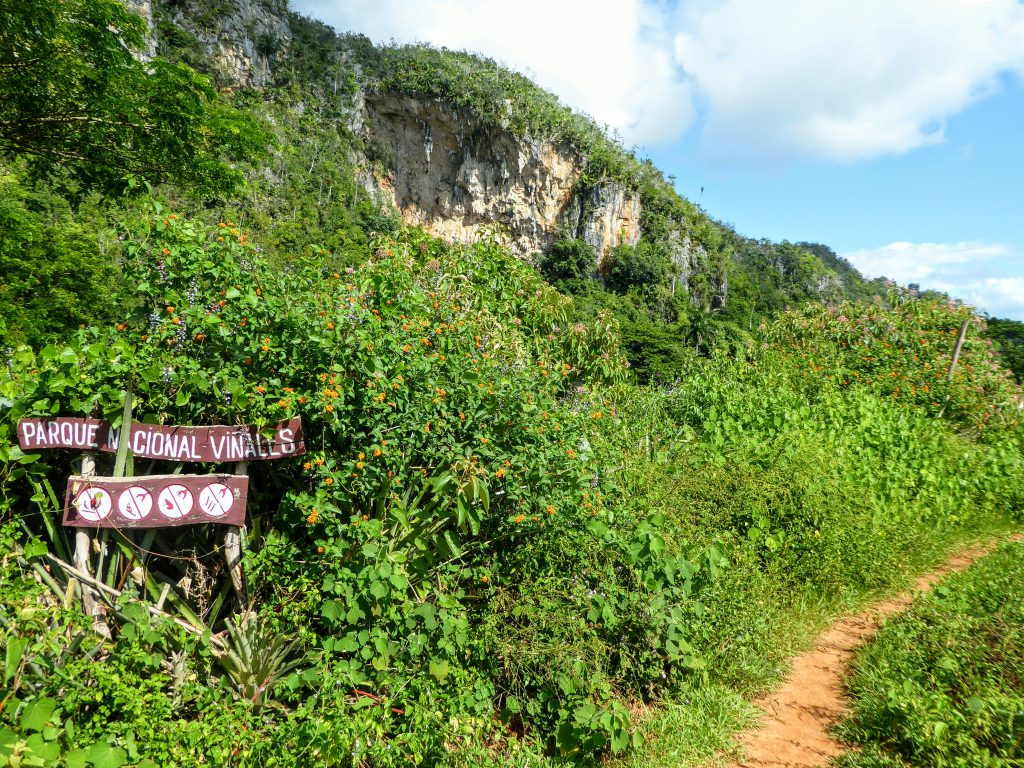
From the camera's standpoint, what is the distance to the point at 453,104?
4931 centimetres

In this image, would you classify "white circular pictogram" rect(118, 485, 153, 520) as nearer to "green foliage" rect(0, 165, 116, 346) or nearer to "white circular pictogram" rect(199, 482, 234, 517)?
"white circular pictogram" rect(199, 482, 234, 517)

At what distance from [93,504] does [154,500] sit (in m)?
0.21

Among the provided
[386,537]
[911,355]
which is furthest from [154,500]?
[911,355]

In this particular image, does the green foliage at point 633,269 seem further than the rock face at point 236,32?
Yes

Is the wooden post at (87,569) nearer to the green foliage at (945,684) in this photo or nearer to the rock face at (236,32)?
the green foliage at (945,684)

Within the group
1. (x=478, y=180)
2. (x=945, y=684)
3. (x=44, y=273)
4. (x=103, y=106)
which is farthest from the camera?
(x=478, y=180)

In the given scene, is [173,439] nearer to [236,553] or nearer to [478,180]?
[236,553]

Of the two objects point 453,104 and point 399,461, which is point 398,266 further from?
point 453,104

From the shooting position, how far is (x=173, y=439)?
256cm

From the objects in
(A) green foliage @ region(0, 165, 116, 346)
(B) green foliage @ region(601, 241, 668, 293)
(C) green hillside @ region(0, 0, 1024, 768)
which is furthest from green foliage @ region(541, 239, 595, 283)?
(C) green hillside @ region(0, 0, 1024, 768)

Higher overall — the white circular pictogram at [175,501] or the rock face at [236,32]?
the rock face at [236,32]

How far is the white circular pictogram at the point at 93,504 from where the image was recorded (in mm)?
2379

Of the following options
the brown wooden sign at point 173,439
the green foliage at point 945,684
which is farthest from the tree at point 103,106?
the green foliage at point 945,684

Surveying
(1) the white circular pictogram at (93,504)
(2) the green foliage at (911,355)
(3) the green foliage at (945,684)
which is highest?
(2) the green foliage at (911,355)
